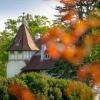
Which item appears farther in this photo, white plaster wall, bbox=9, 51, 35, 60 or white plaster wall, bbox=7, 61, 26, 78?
white plaster wall, bbox=9, 51, 35, 60

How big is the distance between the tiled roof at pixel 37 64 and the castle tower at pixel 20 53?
2.84 feet

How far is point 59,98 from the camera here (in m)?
29.8

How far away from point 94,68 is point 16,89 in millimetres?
462

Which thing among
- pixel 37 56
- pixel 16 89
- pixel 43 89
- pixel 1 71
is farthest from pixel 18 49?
pixel 16 89

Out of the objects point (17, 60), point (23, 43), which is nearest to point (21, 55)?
point (17, 60)

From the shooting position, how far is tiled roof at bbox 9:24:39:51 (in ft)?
181

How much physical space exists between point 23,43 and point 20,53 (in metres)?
1.19

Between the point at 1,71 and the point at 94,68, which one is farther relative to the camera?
the point at 1,71

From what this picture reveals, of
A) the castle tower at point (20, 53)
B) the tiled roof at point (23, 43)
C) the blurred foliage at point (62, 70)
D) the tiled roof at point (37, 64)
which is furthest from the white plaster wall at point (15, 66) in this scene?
the blurred foliage at point (62, 70)

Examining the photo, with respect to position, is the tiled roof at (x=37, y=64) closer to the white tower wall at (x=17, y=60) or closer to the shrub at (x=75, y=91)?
the white tower wall at (x=17, y=60)

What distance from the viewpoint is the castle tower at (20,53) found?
180 ft

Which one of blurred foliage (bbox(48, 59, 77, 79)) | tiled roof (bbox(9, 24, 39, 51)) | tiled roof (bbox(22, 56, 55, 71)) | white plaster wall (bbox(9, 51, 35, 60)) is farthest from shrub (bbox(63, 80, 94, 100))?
tiled roof (bbox(9, 24, 39, 51))

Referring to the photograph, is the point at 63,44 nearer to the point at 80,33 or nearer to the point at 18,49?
the point at 80,33

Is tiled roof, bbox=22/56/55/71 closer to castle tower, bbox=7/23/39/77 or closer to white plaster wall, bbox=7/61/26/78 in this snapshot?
white plaster wall, bbox=7/61/26/78
